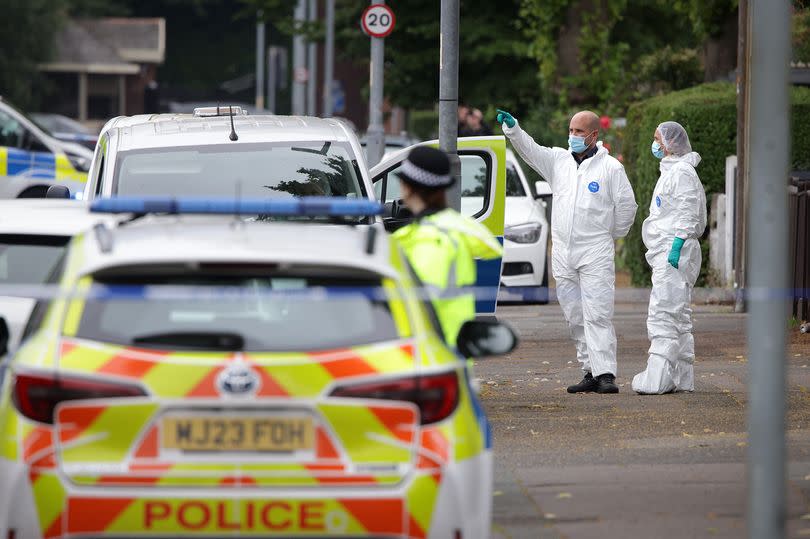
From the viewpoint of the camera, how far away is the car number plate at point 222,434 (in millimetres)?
5141

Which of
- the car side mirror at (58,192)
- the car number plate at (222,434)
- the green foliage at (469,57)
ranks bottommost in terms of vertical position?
the car number plate at (222,434)

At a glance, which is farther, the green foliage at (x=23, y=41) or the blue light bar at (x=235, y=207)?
the green foliage at (x=23, y=41)

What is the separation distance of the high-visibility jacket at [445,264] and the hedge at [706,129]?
10674 mm

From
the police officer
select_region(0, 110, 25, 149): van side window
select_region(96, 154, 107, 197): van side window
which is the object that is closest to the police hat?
the police officer

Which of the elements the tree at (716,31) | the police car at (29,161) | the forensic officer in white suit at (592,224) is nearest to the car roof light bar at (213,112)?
the forensic officer in white suit at (592,224)

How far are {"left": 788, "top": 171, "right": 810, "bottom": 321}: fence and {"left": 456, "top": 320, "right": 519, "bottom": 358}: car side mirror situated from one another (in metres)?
7.60

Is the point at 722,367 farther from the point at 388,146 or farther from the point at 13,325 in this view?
the point at 388,146

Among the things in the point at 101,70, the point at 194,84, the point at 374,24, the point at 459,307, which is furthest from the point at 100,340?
the point at 194,84

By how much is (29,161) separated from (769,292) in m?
17.4

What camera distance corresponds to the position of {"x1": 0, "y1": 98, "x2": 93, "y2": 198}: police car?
21.5m

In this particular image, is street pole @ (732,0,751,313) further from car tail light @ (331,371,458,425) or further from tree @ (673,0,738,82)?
→ car tail light @ (331,371,458,425)

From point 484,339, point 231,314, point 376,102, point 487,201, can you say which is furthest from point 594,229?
point 376,102

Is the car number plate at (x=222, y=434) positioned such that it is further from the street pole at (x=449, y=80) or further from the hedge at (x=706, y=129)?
the hedge at (x=706, y=129)

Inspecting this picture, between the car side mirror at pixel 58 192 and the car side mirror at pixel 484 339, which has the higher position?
the car side mirror at pixel 58 192
